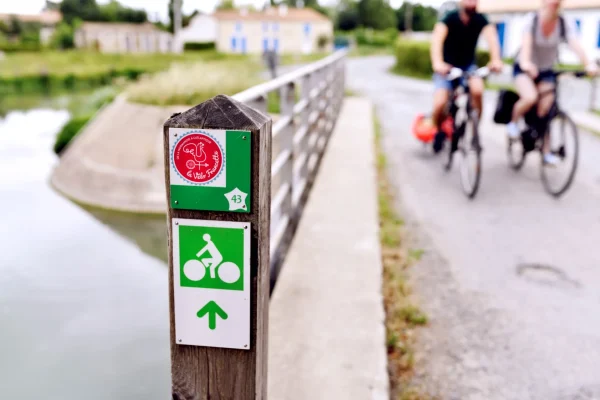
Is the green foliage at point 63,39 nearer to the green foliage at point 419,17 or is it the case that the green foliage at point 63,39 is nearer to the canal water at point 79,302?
the green foliage at point 419,17

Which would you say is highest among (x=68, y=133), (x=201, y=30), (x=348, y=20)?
(x=348, y=20)

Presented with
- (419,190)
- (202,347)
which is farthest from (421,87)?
(202,347)

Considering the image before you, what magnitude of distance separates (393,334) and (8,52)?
66584 mm

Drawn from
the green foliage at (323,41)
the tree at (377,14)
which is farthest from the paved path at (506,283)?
the tree at (377,14)

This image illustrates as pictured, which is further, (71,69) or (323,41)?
(323,41)

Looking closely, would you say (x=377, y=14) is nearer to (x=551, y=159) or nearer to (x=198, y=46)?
(x=198, y=46)

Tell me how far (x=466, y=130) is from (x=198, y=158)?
505 centimetres

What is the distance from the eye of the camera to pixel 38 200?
40.9ft

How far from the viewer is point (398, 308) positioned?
417cm

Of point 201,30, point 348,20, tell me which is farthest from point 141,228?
point 348,20

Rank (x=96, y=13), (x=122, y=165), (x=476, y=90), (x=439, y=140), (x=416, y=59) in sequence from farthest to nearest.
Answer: (x=96, y=13) → (x=416, y=59) → (x=122, y=165) → (x=439, y=140) → (x=476, y=90)

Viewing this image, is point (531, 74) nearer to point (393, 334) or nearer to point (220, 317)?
point (393, 334)

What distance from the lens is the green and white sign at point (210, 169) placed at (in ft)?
7.18

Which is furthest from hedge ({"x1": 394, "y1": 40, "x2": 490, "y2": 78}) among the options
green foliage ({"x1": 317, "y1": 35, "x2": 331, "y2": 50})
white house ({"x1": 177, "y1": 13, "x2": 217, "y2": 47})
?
white house ({"x1": 177, "y1": 13, "x2": 217, "y2": 47})
